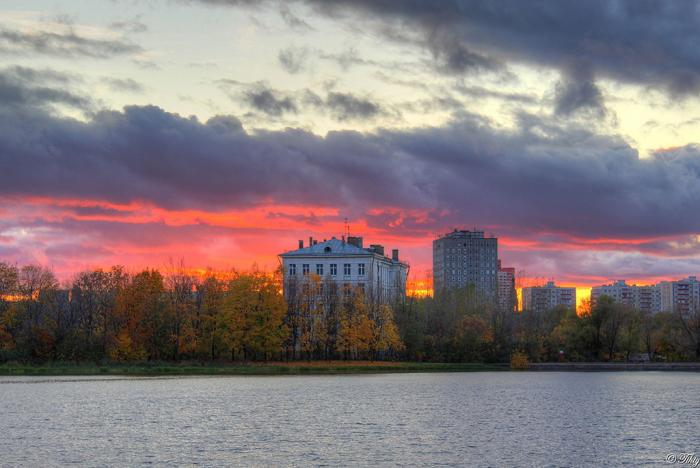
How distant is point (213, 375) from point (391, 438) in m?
59.2

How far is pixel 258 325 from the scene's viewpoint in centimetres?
10931

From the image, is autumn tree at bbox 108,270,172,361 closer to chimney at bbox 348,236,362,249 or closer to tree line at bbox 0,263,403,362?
tree line at bbox 0,263,403,362

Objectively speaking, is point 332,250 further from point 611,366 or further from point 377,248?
point 611,366

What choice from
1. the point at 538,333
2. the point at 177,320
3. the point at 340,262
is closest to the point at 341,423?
the point at 177,320

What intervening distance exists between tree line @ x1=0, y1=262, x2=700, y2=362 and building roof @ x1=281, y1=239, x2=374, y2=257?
66.4ft

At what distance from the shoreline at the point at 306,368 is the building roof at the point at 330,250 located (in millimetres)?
38103

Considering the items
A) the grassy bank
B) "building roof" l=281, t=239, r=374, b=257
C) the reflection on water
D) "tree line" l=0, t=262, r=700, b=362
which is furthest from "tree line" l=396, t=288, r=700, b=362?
the reflection on water

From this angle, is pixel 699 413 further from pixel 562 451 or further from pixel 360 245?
pixel 360 245

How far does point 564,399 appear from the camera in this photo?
7188cm

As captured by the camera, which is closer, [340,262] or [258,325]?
[258,325]

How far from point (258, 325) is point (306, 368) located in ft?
26.2

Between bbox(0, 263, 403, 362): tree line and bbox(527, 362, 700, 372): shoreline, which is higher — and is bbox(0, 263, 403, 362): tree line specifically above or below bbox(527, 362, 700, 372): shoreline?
above

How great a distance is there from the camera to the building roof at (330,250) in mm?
153375

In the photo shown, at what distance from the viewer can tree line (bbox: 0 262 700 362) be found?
106 m
